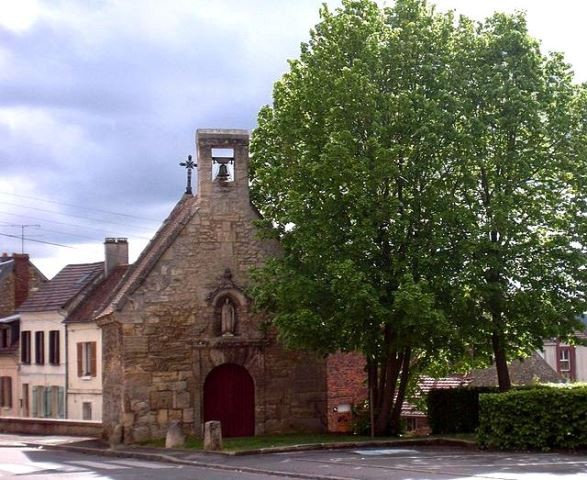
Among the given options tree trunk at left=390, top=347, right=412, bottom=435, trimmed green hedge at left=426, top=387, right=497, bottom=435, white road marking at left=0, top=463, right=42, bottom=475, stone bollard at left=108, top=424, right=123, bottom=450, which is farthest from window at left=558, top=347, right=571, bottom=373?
white road marking at left=0, top=463, right=42, bottom=475

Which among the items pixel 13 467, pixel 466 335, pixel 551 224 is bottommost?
pixel 13 467

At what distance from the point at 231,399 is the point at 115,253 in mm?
24816

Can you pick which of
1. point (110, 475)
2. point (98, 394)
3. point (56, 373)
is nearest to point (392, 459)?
point (110, 475)

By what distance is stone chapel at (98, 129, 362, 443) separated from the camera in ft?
101

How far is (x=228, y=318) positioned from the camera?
3203 cm

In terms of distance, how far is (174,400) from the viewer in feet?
102

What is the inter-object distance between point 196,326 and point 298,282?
4586 mm

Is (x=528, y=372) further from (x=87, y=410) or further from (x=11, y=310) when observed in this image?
(x=11, y=310)

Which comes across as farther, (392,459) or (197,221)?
(197,221)

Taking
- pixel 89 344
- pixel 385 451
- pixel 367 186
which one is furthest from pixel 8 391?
pixel 385 451

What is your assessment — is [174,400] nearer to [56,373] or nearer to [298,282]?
[298,282]

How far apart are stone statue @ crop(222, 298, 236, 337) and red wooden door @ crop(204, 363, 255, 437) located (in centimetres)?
98

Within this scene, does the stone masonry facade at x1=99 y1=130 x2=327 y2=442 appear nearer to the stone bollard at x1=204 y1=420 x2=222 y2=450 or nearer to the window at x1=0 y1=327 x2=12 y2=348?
the stone bollard at x1=204 y1=420 x2=222 y2=450

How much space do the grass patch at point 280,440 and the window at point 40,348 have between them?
27302 millimetres
